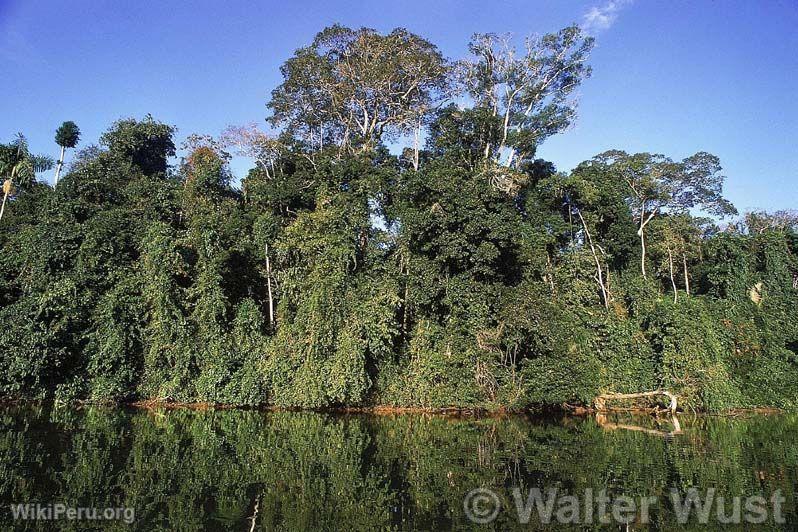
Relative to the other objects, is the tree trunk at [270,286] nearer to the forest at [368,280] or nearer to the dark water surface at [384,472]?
the forest at [368,280]

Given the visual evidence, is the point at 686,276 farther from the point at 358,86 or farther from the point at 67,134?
the point at 67,134

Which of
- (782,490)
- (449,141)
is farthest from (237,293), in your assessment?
(782,490)

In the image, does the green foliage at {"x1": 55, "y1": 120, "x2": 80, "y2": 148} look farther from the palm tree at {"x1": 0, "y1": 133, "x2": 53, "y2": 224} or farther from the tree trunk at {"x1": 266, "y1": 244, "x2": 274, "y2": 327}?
the tree trunk at {"x1": 266, "y1": 244, "x2": 274, "y2": 327}

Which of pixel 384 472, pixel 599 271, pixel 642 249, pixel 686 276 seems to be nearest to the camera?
pixel 384 472

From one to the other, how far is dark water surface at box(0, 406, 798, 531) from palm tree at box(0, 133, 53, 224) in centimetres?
1220

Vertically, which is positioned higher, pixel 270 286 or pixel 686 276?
pixel 686 276

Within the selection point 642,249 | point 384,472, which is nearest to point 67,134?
point 384,472

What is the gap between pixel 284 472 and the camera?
29.7 feet

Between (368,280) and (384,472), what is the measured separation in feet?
28.5

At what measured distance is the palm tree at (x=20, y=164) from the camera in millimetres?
21344

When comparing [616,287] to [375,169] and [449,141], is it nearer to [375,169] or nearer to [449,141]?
[449,141]

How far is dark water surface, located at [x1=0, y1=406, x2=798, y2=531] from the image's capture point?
6.82 metres

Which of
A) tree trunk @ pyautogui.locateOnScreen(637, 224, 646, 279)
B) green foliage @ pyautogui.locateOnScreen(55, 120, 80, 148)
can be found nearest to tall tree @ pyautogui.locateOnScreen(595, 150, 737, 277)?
tree trunk @ pyautogui.locateOnScreen(637, 224, 646, 279)

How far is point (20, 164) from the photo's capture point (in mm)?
21312
